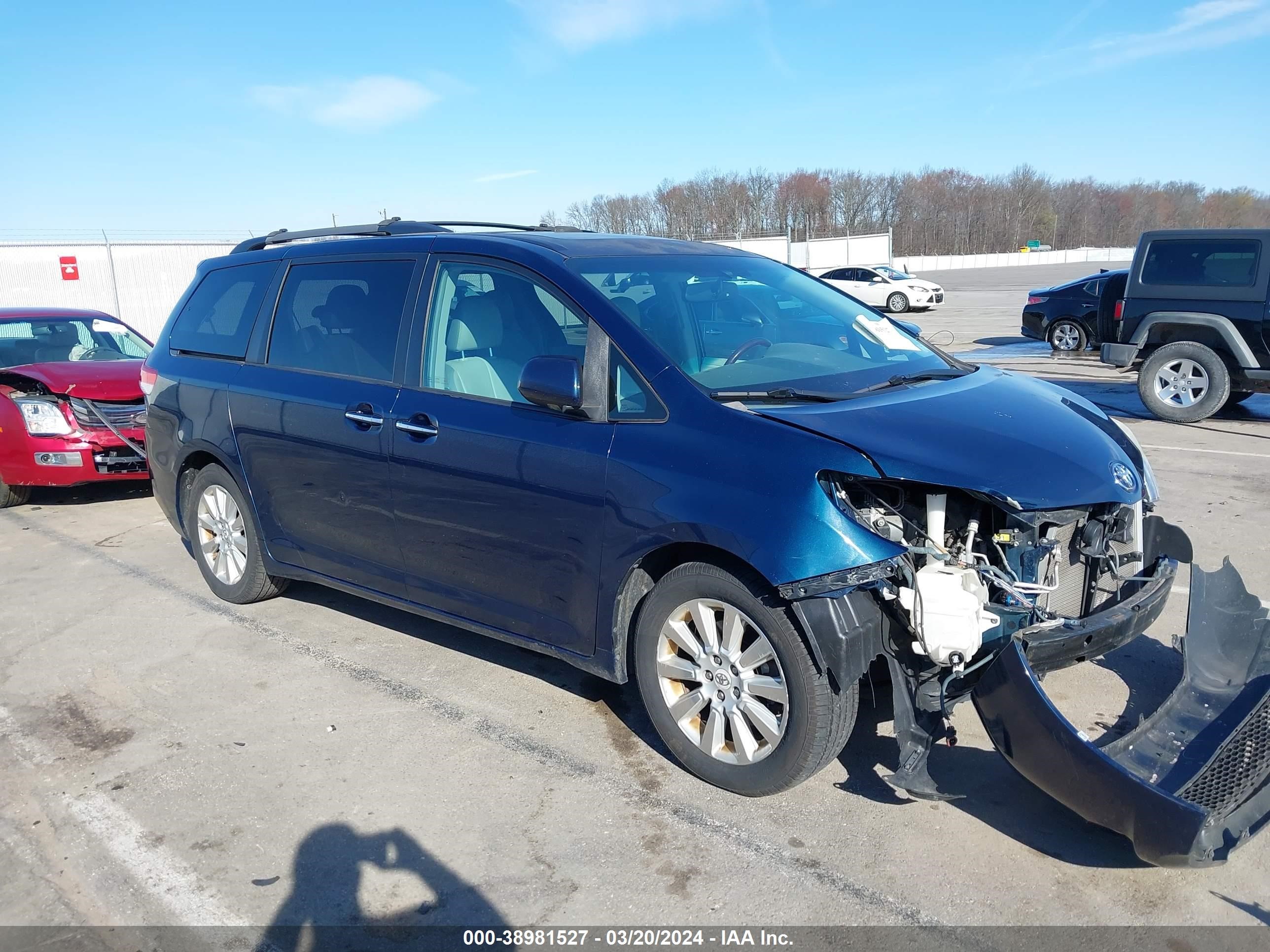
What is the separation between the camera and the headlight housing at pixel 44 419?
25.7ft

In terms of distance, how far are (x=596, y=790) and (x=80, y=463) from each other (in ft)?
20.2

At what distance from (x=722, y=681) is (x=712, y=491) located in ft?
2.22

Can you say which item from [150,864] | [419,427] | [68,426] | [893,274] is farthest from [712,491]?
[893,274]

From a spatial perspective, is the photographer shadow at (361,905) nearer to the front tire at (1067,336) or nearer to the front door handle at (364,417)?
the front door handle at (364,417)

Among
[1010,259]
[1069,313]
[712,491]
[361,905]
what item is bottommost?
[1010,259]

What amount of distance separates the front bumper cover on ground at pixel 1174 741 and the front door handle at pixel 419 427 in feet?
7.71

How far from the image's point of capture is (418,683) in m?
4.61

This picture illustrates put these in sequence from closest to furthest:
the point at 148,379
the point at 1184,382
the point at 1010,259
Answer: the point at 148,379
the point at 1184,382
the point at 1010,259

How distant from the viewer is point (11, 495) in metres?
8.41

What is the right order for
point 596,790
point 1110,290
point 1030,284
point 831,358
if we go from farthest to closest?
point 1030,284, point 1110,290, point 831,358, point 596,790

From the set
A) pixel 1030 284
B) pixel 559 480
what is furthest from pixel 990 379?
pixel 1030 284

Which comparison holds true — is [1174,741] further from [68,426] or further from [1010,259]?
[1010,259]

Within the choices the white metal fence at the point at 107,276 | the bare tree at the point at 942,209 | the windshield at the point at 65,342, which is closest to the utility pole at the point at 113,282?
the white metal fence at the point at 107,276

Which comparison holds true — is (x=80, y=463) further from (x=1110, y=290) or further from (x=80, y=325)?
(x=1110, y=290)
